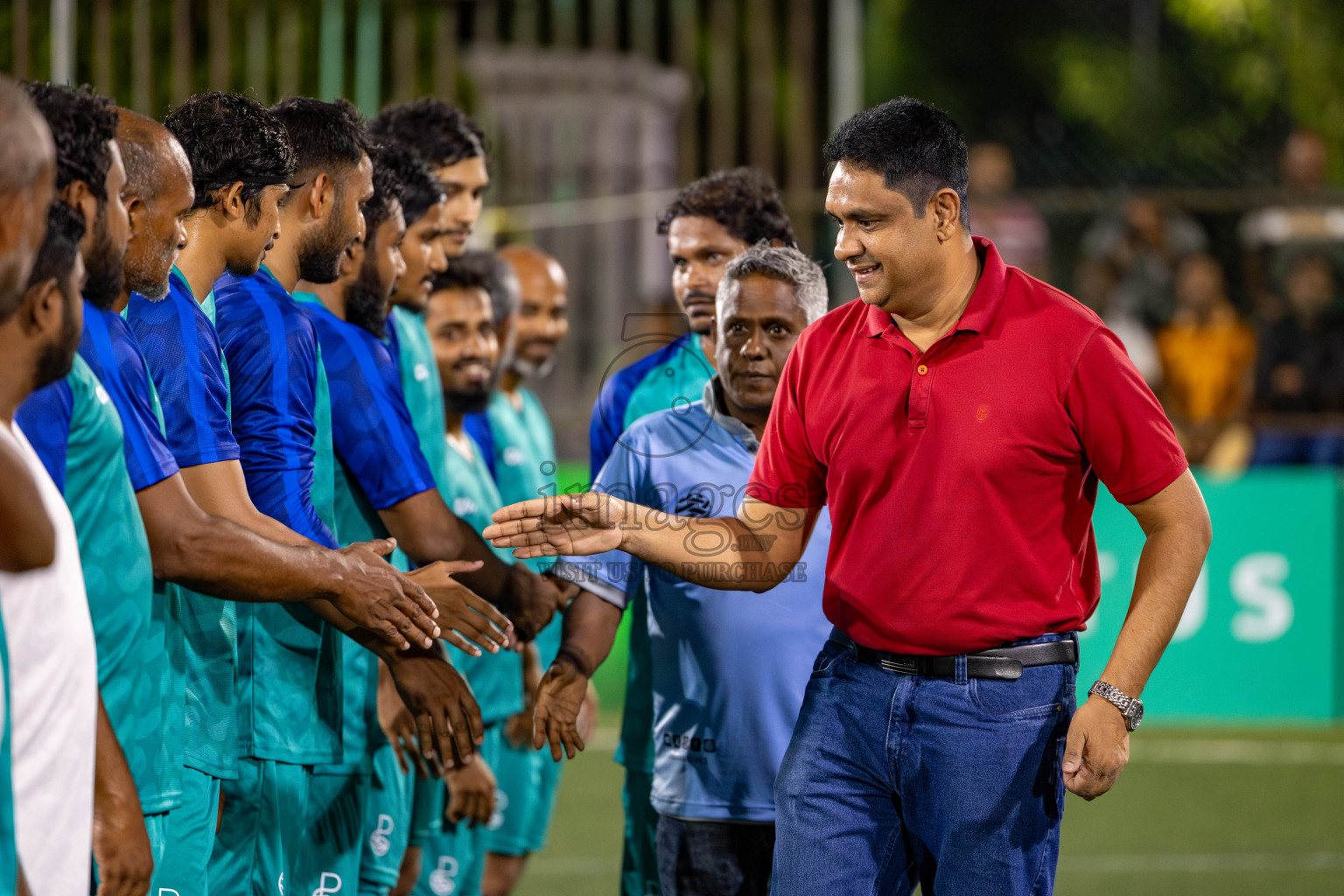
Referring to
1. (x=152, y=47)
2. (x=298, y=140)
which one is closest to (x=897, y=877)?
(x=298, y=140)

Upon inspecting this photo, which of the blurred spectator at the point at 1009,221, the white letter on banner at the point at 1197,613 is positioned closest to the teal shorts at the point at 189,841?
the white letter on banner at the point at 1197,613

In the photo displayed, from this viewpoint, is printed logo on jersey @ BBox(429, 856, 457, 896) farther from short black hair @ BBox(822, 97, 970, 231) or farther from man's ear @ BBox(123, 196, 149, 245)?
short black hair @ BBox(822, 97, 970, 231)

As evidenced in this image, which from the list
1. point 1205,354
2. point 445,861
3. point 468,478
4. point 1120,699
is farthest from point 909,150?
point 1205,354

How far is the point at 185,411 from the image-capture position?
3326 millimetres

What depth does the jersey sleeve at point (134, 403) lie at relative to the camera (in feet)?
9.37

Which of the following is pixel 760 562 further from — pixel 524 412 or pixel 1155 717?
pixel 1155 717

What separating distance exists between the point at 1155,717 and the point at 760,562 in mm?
6386

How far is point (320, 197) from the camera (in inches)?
156

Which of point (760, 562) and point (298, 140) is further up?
point (298, 140)

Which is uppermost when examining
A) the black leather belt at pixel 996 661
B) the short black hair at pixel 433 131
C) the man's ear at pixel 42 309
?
the short black hair at pixel 433 131

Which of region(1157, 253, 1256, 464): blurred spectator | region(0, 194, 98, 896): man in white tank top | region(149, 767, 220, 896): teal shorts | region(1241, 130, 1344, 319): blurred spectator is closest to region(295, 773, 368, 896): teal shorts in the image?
region(149, 767, 220, 896): teal shorts

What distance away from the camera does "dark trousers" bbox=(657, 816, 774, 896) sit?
4.03 metres

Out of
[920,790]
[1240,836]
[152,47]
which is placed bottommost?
[1240,836]

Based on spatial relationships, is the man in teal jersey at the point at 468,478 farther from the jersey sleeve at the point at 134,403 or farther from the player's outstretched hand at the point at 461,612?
the jersey sleeve at the point at 134,403
